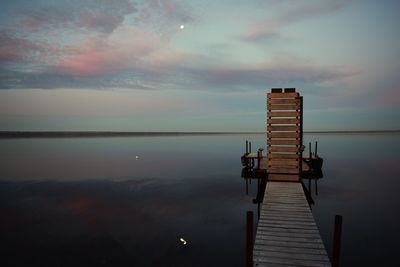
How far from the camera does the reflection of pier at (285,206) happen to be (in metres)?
8.29

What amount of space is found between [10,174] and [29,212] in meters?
23.2

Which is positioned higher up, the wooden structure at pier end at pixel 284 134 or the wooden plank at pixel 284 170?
the wooden structure at pier end at pixel 284 134

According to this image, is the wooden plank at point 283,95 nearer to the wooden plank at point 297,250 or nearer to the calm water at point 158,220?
the calm water at point 158,220

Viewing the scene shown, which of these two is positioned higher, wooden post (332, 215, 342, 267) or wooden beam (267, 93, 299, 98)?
wooden beam (267, 93, 299, 98)

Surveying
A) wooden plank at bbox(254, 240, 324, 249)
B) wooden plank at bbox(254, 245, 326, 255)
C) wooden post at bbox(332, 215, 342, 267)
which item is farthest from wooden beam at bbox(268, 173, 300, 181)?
wooden post at bbox(332, 215, 342, 267)

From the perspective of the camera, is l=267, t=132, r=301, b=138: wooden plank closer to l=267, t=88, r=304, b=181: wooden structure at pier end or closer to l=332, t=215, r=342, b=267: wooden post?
l=267, t=88, r=304, b=181: wooden structure at pier end

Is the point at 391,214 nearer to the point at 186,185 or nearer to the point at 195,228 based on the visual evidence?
the point at 195,228

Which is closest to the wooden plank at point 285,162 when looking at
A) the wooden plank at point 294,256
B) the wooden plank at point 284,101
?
the wooden plank at point 284,101

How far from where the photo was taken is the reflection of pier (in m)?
8.29

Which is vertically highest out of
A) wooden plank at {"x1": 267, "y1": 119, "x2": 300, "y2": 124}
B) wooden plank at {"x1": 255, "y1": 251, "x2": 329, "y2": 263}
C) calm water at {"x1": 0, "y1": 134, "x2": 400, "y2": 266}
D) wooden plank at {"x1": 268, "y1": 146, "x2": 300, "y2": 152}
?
wooden plank at {"x1": 267, "y1": 119, "x2": 300, "y2": 124}

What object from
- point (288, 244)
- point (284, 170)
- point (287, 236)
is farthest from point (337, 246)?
point (284, 170)

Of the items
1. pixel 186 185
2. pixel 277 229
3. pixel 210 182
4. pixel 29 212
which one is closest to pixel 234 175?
pixel 210 182

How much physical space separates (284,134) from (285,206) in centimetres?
556

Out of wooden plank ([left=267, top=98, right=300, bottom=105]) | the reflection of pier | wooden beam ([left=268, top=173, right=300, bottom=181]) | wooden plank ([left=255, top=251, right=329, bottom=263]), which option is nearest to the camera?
wooden plank ([left=255, top=251, right=329, bottom=263])
